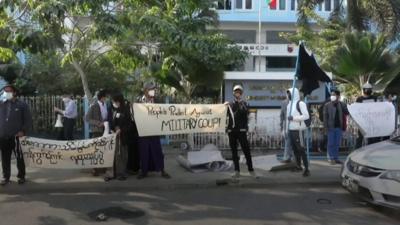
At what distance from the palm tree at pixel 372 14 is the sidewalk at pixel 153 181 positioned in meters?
9.52

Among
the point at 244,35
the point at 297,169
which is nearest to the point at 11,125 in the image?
the point at 297,169

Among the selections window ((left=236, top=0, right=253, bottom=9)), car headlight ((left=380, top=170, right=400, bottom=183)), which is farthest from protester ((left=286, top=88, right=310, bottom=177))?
window ((left=236, top=0, right=253, bottom=9))

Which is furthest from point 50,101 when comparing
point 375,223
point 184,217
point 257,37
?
point 257,37

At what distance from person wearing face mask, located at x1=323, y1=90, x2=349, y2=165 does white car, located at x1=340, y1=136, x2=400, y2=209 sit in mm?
3315

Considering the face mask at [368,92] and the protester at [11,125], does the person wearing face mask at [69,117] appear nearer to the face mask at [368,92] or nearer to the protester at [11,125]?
the protester at [11,125]

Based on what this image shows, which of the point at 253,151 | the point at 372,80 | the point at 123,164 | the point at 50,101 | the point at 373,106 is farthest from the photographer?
the point at 50,101

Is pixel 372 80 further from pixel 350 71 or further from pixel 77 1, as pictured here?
pixel 77 1

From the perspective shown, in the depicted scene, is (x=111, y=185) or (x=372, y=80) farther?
(x=372, y=80)

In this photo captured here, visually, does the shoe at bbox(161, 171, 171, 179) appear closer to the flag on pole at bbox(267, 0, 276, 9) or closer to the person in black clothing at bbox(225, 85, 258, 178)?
the person in black clothing at bbox(225, 85, 258, 178)

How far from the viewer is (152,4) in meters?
11.5

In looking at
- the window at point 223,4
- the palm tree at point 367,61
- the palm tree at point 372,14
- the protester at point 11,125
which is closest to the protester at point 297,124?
the window at point 223,4

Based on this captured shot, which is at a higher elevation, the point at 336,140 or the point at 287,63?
the point at 287,63

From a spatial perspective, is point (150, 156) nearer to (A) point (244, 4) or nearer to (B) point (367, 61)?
(B) point (367, 61)

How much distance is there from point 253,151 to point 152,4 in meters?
4.71
